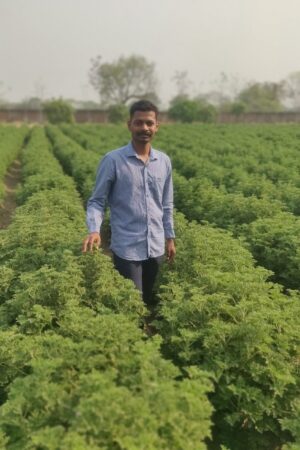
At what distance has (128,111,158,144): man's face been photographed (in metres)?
4.73

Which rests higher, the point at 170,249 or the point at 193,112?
the point at 193,112

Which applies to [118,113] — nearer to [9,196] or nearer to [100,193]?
[9,196]

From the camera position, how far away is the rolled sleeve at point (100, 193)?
5.00 meters

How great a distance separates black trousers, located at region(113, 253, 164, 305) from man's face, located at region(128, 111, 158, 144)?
1.34m

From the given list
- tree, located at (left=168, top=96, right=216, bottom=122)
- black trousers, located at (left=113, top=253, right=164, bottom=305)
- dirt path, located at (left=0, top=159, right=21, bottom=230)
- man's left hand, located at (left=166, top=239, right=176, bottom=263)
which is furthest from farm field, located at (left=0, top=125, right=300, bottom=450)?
tree, located at (left=168, top=96, right=216, bottom=122)

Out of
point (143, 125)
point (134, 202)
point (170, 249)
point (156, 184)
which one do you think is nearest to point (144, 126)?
point (143, 125)

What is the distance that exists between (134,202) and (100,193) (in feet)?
1.24

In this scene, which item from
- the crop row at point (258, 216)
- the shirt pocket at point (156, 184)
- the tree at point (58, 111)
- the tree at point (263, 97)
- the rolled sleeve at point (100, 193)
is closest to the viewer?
the rolled sleeve at point (100, 193)

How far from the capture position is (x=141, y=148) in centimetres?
506

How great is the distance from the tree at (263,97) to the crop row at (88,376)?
10300cm

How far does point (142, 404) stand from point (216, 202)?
23.6ft

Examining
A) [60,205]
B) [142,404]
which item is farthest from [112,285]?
[60,205]

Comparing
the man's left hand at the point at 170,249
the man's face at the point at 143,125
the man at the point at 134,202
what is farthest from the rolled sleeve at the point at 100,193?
the man's left hand at the point at 170,249

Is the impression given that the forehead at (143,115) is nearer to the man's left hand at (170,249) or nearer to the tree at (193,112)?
the man's left hand at (170,249)
